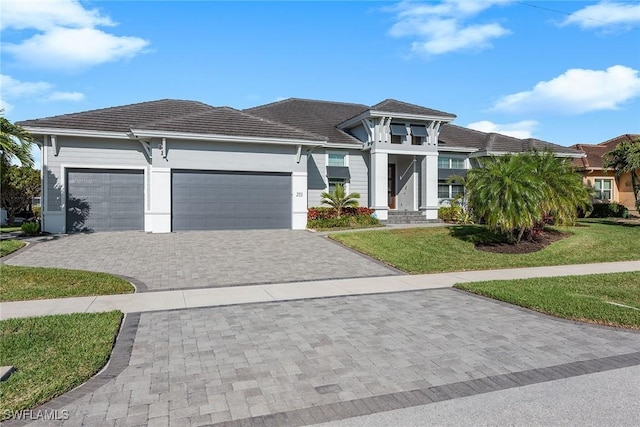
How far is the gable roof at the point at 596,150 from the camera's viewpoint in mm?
29688

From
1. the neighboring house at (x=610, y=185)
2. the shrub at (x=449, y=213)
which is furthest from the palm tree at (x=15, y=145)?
the neighboring house at (x=610, y=185)

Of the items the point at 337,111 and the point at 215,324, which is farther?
the point at 337,111

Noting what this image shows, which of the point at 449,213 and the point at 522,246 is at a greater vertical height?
the point at 449,213

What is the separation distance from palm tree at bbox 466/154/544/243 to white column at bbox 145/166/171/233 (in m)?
12.4

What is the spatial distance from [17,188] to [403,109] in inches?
873

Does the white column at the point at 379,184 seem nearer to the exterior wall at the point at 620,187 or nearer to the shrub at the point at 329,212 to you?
the shrub at the point at 329,212

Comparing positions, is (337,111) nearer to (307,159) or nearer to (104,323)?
(307,159)

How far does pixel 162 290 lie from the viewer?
8.80 metres

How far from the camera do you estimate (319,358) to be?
197 inches

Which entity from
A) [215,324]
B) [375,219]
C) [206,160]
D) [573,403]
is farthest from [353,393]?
[375,219]

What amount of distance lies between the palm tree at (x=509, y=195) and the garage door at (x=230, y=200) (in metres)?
9.04

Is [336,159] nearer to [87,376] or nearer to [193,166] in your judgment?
[193,166]

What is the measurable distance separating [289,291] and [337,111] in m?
21.0

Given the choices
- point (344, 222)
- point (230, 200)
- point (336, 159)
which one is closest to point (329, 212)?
point (344, 222)
